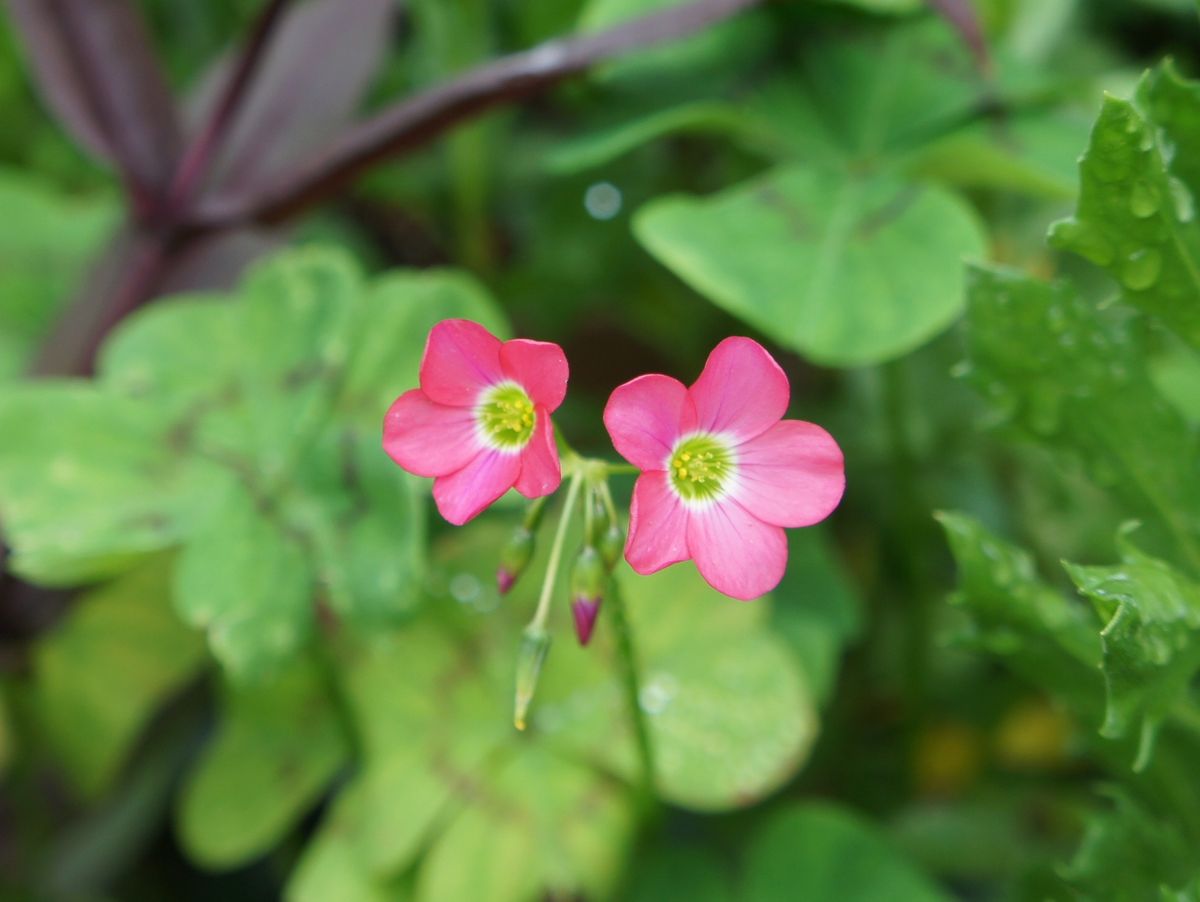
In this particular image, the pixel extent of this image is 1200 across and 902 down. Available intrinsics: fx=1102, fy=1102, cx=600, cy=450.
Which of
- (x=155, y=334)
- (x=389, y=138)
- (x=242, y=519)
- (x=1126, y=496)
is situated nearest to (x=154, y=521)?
(x=242, y=519)

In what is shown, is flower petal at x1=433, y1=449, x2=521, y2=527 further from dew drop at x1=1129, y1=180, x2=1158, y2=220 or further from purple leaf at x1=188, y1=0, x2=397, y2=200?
purple leaf at x1=188, y1=0, x2=397, y2=200

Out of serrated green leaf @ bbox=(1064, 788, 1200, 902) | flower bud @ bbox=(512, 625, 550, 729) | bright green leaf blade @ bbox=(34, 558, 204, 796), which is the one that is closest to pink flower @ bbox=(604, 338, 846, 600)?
flower bud @ bbox=(512, 625, 550, 729)

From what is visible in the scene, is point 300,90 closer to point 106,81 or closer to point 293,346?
point 106,81

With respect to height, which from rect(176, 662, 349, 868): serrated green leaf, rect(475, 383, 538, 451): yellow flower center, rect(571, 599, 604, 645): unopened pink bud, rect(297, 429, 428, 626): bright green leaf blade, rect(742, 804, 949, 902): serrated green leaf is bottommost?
rect(742, 804, 949, 902): serrated green leaf

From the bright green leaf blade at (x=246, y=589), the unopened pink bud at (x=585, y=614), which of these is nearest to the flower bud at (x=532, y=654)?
the unopened pink bud at (x=585, y=614)

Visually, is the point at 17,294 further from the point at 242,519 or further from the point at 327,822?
the point at 327,822

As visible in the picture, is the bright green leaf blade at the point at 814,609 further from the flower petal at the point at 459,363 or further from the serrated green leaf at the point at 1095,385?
the flower petal at the point at 459,363
